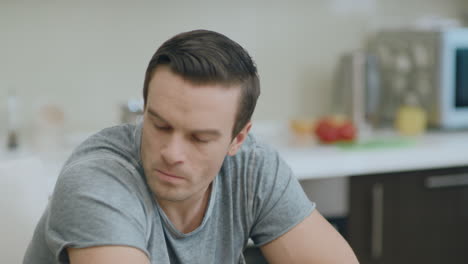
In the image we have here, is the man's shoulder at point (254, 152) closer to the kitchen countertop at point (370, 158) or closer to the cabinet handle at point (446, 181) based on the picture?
the kitchen countertop at point (370, 158)

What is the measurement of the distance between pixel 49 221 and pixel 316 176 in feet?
4.21

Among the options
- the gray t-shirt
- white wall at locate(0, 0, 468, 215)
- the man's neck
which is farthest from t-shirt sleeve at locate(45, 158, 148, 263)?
white wall at locate(0, 0, 468, 215)

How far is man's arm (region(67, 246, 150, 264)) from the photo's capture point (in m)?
1.04

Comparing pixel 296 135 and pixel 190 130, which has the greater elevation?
pixel 190 130

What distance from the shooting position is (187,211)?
4.20ft

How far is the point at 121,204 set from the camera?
1104mm

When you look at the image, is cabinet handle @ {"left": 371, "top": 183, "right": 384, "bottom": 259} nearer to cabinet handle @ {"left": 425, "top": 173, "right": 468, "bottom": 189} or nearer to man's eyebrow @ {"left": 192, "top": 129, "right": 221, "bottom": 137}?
cabinet handle @ {"left": 425, "top": 173, "right": 468, "bottom": 189}

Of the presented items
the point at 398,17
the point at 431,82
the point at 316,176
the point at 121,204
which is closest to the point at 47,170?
the point at 316,176

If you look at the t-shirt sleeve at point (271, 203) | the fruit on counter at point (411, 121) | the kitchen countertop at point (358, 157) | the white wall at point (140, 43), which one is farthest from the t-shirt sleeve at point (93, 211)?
the fruit on counter at point (411, 121)

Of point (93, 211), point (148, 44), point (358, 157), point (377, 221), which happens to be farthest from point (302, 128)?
point (93, 211)

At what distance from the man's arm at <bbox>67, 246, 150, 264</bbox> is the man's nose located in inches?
6.1

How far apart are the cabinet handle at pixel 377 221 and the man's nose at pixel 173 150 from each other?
1.39 m

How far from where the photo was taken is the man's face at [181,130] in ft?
3.55

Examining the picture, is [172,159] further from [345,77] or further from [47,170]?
[345,77]
